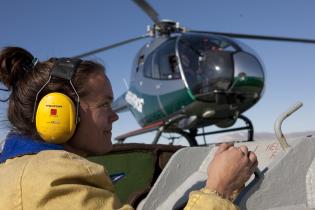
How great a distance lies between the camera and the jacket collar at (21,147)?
1168 mm

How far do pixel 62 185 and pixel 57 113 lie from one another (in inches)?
13.5

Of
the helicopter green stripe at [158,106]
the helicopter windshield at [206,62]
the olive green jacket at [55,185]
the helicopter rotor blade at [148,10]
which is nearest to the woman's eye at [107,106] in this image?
the olive green jacket at [55,185]

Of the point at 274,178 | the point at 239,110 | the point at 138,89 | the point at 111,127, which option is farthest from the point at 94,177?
the point at 138,89

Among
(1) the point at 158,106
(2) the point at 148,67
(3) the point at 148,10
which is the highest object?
(3) the point at 148,10

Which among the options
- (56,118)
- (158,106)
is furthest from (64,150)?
(158,106)

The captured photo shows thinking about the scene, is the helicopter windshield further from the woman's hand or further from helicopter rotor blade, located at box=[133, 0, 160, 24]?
the woman's hand

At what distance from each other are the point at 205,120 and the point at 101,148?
6.70 metres

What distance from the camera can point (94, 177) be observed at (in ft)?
3.51

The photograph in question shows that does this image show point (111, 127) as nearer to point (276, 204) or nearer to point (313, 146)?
point (276, 204)

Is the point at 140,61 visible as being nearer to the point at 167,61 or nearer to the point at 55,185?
the point at 167,61

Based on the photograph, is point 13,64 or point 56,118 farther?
point 13,64

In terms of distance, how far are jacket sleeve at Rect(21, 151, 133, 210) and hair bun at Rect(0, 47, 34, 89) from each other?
16.6 inches

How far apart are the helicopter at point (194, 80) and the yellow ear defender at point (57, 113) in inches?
232

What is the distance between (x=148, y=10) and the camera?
8359mm
